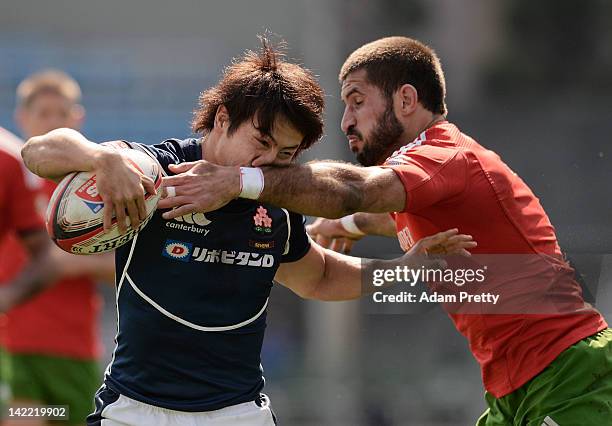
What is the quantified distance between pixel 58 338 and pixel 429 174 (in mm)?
3120

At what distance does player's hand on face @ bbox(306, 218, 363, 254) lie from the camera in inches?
175

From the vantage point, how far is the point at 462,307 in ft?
12.4

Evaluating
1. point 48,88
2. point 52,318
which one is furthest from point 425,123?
point 48,88

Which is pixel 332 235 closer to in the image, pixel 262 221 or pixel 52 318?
pixel 262 221

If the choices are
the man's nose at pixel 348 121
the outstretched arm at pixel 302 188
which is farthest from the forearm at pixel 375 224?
the outstretched arm at pixel 302 188

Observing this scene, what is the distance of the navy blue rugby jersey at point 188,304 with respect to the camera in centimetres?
319

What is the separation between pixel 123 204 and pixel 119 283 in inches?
19.7

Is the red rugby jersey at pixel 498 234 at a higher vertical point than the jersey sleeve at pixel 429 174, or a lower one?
lower

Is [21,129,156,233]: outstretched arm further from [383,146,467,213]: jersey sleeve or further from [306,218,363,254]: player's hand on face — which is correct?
[306,218,363,254]: player's hand on face

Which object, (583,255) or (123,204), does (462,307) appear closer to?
(583,255)

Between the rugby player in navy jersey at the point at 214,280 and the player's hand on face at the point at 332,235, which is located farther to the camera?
the player's hand on face at the point at 332,235

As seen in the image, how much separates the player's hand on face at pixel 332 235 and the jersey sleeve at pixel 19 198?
1497 millimetres

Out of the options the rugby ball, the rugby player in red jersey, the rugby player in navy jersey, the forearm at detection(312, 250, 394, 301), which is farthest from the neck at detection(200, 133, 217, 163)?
the forearm at detection(312, 250, 394, 301)

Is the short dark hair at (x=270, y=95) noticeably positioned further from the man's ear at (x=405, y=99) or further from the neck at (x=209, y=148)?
the man's ear at (x=405, y=99)
